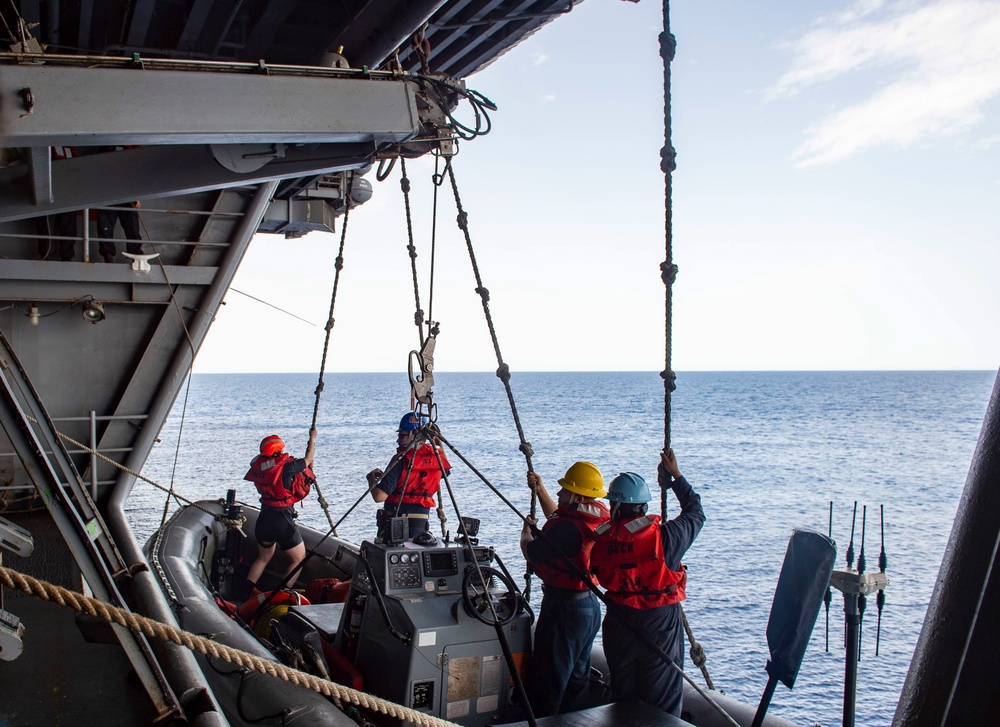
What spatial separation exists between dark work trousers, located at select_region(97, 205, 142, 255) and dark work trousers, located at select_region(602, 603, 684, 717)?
5.88 m

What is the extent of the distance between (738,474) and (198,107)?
33260mm

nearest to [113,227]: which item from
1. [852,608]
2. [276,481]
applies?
[276,481]

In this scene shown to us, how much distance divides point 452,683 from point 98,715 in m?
1.80

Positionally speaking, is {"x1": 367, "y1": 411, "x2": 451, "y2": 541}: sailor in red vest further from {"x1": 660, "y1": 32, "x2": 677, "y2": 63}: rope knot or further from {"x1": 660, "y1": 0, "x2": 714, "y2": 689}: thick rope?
{"x1": 660, "y1": 32, "x2": 677, "y2": 63}: rope knot

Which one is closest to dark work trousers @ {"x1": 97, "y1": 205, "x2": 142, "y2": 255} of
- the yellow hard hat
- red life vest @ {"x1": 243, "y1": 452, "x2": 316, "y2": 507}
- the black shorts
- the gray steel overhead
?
the gray steel overhead

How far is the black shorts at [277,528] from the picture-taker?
7.65 m

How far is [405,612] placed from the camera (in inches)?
167

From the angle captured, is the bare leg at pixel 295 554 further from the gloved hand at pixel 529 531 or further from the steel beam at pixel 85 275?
the gloved hand at pixel 529 531

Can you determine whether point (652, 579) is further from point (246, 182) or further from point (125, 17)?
point (125, 17)

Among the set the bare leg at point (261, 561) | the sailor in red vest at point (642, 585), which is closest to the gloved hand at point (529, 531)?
the sailor in red vest at point (642, 585)

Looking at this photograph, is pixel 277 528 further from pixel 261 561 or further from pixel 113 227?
pixel 113 227

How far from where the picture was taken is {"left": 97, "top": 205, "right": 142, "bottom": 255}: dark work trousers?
7.37 meters

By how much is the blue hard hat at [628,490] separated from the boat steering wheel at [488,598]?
84 cm

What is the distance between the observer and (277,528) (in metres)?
7.67
